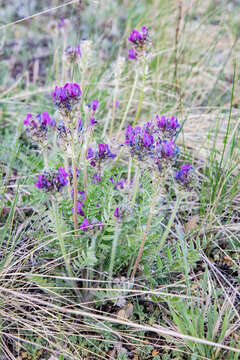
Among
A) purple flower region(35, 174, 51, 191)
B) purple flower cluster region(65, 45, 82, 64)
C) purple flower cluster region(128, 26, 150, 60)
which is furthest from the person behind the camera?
purple flower cluster region(65, 45, 82, 64)

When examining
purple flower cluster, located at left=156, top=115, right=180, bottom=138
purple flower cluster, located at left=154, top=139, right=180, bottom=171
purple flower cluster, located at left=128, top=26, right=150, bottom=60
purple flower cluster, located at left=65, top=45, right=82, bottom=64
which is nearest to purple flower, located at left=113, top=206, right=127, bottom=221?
purple flower cluster, located at left=154, top=139, right=180, bottom=171

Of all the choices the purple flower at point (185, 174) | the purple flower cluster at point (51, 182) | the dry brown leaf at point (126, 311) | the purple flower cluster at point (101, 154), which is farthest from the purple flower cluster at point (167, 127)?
the dry brown leaf at point (126, 311)

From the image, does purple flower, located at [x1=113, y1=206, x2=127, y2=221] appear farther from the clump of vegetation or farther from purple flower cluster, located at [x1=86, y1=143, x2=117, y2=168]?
purple flower cluster, located at [x1=86, y1=143, x2=117, y2=168]

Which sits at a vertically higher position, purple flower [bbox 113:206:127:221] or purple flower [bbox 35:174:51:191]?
purple flower [bbox 35:174:51:191]

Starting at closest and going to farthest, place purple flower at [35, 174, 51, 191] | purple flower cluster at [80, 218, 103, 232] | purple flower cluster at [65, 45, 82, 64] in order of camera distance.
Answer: purple flower at [35, 174, 51, 191], purple flower cluster at [80, 218, 103, 232], purple flower cluster at [65, 45, 82, 64]

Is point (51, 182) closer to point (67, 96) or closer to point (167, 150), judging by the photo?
point (67, 96)

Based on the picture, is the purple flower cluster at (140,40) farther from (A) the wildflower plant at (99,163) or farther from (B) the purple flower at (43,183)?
(B) the purple flower at (43,183)

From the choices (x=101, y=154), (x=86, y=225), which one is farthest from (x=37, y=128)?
(x=86, y=225)

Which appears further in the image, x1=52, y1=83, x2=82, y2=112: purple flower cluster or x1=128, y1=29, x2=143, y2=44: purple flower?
x1=128, y1=29, x2=143, y2=44: purple flower
